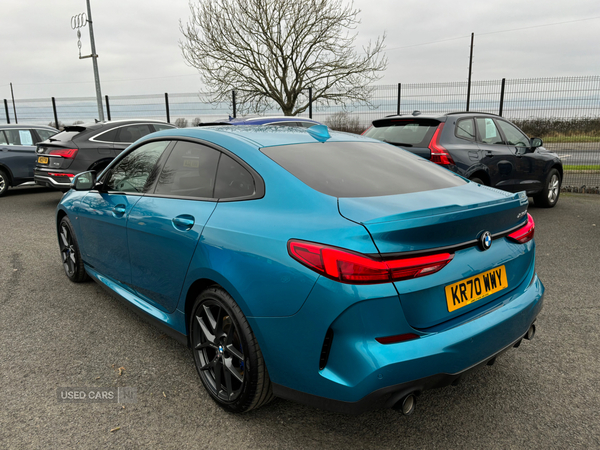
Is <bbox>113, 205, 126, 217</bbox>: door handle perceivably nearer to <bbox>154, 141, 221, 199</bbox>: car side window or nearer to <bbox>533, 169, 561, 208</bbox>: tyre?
<bbox>154, 141, 221, 199</bbox>: car side window

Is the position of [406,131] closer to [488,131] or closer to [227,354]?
[488,131]

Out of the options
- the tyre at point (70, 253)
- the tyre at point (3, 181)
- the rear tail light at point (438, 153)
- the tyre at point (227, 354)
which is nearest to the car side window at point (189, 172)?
the tyre at point (227, 354)

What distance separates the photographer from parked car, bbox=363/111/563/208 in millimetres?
6469

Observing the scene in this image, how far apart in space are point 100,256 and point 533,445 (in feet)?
10.7

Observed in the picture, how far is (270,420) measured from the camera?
2.44 meters

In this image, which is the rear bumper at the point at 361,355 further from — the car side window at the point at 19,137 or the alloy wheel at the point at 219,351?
the car side window at the point at 19,137

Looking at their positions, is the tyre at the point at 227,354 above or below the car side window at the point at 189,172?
below

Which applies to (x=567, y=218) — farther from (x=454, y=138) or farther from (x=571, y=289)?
(x=571, y=289)

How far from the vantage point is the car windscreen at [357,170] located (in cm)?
238

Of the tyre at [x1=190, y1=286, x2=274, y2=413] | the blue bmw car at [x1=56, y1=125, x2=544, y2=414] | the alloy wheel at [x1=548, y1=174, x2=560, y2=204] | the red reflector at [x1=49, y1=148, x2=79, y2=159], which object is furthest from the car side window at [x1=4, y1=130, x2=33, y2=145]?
the alloy wheel at [x1=548, y1=174, x2=560, y2=204]

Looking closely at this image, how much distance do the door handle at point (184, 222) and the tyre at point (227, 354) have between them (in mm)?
385

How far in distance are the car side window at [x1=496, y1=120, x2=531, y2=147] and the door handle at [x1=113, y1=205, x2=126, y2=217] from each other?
20.9 ft

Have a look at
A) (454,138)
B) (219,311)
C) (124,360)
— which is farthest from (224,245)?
(454,138)

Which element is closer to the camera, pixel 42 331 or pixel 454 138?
pixel 42 331
